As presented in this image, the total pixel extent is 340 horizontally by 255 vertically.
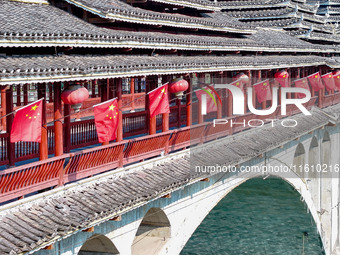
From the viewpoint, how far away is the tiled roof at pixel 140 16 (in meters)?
20.5

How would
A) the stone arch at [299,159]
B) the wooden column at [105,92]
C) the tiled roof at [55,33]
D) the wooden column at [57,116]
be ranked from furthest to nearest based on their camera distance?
the stone arch at [299,159] → the wooden column at [105,92] → the wooden column at [57,116] → the tiled roof at [55,33]

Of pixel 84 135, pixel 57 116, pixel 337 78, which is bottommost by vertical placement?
pixel 337 78

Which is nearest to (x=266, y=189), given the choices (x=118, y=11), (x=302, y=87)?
(x=302, y=87)

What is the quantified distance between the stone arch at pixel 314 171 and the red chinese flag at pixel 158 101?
807 inches

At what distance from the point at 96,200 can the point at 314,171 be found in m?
26.9

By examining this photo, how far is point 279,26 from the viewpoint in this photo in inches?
1957

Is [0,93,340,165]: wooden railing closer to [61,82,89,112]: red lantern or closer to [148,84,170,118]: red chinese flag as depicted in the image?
[61,82,89,112]: red lantern

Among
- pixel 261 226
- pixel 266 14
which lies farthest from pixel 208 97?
pixel 266 14

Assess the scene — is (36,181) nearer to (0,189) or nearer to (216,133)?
(0,189)

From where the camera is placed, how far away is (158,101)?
2038cm

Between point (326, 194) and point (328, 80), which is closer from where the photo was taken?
point (328, 80)

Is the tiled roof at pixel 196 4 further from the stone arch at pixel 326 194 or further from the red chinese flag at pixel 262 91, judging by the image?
the stone arch at pixel 326 194

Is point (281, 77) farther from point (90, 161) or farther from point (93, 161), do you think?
point (90, 161)

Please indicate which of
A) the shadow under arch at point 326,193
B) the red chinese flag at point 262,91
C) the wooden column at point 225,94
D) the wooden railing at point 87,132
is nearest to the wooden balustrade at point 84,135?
the wooden railing at point 87,132
